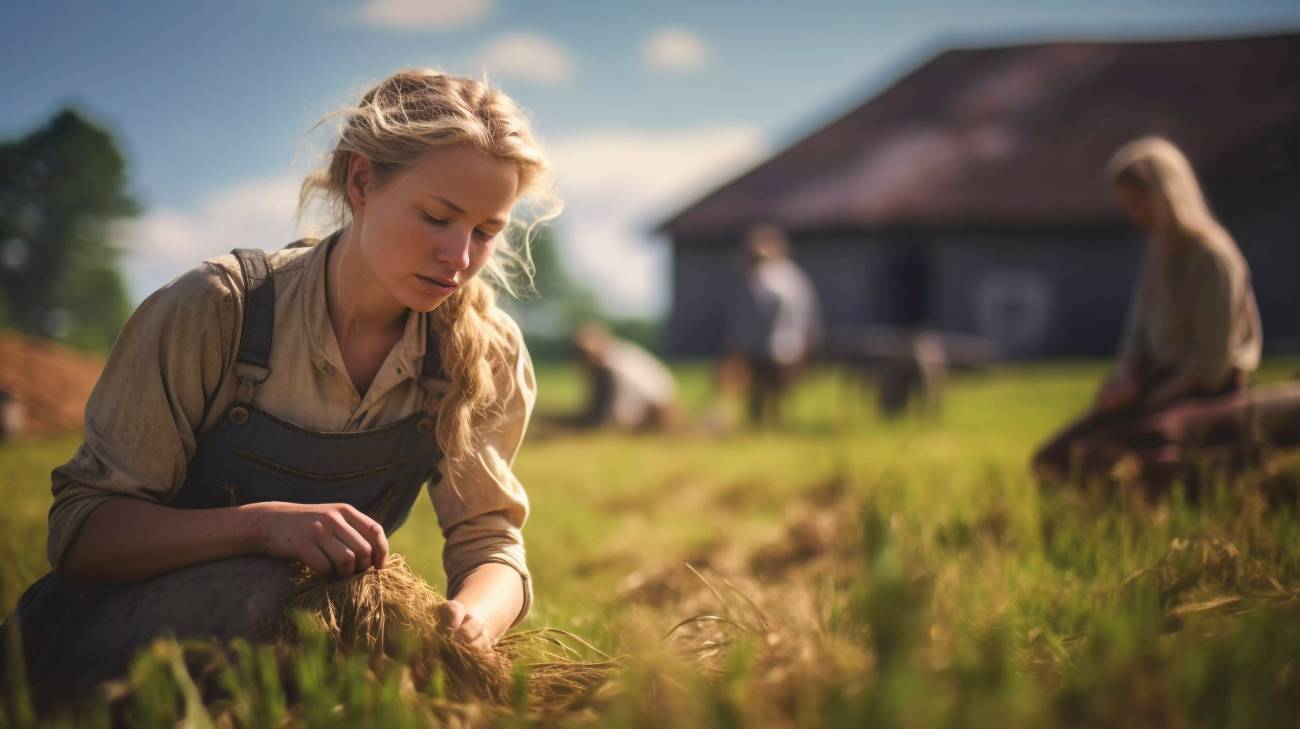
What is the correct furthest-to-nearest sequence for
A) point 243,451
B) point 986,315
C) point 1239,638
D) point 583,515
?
point 986,315
point 583,515
point 243,451
point 1239,638

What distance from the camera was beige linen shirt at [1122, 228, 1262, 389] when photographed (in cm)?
381

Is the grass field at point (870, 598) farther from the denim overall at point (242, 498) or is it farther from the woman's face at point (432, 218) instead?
the woman's face at point (432, 218)

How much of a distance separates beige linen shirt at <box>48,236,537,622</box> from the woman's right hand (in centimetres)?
25

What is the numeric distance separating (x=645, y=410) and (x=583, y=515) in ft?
19.4

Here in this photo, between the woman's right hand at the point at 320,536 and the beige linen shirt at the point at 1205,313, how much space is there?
3716 mm

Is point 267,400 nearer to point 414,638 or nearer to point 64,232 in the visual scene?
point 414,638

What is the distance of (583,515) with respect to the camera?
540cm

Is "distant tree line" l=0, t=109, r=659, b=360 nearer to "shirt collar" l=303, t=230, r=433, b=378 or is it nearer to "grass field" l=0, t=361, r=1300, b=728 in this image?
"grass field" l=0, t=361, r=1300, b=728

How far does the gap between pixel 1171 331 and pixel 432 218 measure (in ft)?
11.8

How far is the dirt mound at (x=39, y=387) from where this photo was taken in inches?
322

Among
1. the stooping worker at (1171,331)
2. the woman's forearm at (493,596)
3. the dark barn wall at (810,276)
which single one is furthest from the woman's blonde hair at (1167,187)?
the dark barn wall at (810,276)

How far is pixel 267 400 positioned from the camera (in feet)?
6.30

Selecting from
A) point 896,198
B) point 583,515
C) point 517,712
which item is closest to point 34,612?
point 517,712

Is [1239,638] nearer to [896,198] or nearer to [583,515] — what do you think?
[583,515]
